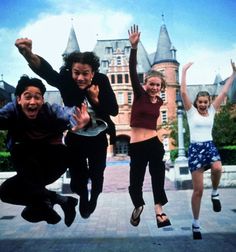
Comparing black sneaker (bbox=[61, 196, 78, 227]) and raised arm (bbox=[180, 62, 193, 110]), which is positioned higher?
raised arm (bbox=[180, 62, 193, 110])

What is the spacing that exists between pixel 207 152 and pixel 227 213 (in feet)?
9.72

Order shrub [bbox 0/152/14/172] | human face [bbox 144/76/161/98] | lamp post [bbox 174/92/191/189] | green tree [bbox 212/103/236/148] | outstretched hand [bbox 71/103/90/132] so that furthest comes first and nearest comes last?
shrub [bbox 0/152/14/172] < green tree [bbox 212/103/236/148] < lamp post [bbox 174/92/191/189] < human face [bbox 144/76/161/98] < outstretched hand [bbox 71/103/90/132]

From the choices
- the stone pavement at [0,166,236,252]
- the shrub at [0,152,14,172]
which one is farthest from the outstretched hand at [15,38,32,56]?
the shrub at [0,152,14,172]

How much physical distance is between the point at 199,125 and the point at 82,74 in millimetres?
1242

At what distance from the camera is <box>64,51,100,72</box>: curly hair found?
3.01 m

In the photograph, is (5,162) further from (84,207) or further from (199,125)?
(199,125)

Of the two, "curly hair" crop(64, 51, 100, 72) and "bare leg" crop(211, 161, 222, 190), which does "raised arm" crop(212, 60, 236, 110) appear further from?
"curly hair" crop(64, 51, 100, 72)

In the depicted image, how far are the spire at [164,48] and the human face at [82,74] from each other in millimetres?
917

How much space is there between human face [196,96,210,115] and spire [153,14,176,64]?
0.63 metres

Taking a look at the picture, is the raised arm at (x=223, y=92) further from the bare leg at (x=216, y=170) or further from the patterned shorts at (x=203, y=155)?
the bare leg at (x=216, y=170)

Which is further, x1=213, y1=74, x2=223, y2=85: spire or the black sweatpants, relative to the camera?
x1=213, y1=74, x2=223, y2=85: spire

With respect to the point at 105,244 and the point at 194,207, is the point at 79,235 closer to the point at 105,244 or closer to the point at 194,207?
the point at 105,244

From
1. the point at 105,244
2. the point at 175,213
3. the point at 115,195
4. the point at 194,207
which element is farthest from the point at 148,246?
the point at 115,195

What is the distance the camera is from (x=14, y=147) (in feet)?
9.86
